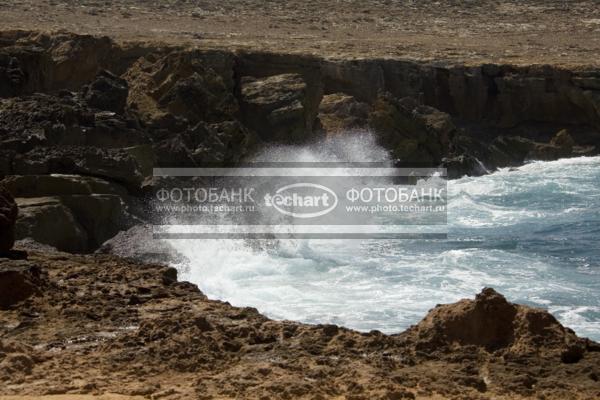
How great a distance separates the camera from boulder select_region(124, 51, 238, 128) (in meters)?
19.0

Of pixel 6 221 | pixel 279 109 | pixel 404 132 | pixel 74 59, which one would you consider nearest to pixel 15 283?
pixel 6 221

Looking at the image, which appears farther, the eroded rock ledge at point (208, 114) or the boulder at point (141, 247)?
the eroded rock ledge at point (208, 114)

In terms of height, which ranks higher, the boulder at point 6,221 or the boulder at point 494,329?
the boulder at point 6,221

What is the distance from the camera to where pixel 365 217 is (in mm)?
19266

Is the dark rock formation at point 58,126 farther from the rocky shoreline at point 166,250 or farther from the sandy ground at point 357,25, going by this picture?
the sandy ground at point 357,25

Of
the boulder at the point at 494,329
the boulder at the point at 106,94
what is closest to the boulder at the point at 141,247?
the boulder at the point at 106,94

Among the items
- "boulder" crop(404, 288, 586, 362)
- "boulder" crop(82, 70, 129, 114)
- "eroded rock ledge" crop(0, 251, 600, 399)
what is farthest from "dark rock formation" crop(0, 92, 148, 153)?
"boulder" crop(404, 288, 586, 362)

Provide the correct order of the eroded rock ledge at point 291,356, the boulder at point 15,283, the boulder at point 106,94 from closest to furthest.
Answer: the eroded rock ledge at point 291,356, the boulder at point 15,283, the boulder at point 106,94

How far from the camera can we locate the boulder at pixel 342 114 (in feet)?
80.5

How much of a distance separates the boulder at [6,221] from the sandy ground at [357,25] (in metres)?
20.1

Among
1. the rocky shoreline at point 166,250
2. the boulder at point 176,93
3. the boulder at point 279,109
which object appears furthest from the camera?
the boulder at point 279,109

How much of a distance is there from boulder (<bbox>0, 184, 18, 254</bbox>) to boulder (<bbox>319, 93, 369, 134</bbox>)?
15.9m

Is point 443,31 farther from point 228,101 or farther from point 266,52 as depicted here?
point 228,101

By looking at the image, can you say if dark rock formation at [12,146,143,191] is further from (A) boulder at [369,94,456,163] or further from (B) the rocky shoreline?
(A) boulder at [369,94,456,163]
